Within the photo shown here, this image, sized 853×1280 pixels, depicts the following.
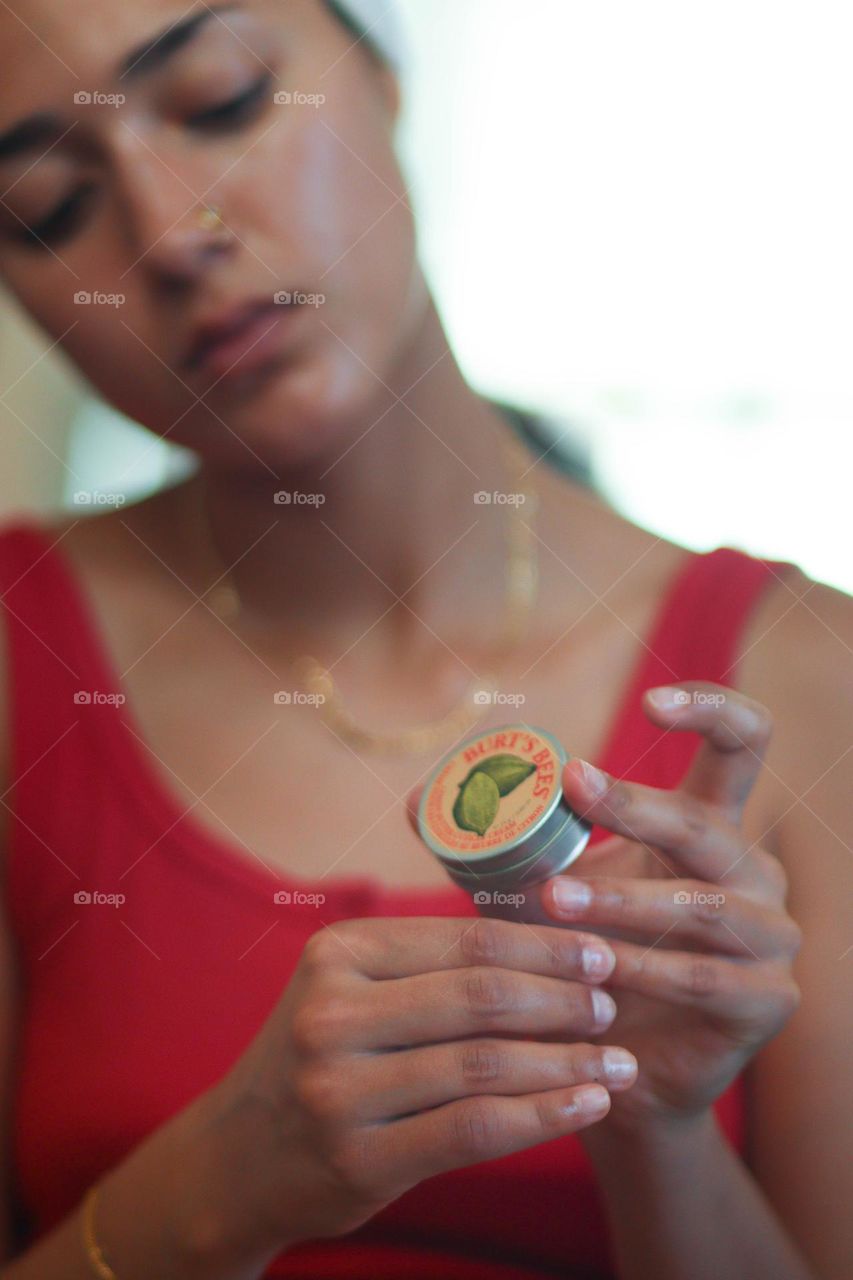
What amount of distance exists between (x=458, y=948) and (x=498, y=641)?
0.99ft

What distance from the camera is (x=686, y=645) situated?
640mm

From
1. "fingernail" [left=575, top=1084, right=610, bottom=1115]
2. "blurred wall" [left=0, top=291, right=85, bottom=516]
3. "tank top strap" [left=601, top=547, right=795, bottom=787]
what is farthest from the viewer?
"blurred wall" [left=0, top=291, right=85, bottom=516]

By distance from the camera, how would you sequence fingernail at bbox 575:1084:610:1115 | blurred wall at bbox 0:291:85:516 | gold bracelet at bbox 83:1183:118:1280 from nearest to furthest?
fingernail at bbox 575:1084:610:1115, gold bracelet at bbox 83:1183:118:1280, blurred wall at bbox 0:291:85:516

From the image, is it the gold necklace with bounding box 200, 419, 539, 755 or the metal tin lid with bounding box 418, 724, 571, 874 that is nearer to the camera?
the metal tin lid with bounding box 418, 724, 571, 874

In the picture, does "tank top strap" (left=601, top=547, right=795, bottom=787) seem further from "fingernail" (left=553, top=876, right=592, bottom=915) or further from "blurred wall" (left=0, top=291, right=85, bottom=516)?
"blurred wall" (left=0, top=291, right=85, bottom=516)

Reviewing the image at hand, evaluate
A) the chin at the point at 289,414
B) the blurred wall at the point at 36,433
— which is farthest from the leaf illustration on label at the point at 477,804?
the blurred wall at the point at 36,433

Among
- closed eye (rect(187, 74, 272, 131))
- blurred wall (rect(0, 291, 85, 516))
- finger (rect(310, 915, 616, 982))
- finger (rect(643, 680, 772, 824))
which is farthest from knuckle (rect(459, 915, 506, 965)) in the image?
blurred wall (rect(0, 291, 85, 516))

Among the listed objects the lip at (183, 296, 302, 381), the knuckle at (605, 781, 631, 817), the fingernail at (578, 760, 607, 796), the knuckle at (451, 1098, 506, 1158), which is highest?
the lip at (183, 296, 302, 381)

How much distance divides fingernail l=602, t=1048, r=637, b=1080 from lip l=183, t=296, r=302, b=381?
1.25 ft

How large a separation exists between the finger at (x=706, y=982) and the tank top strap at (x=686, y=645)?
0.57 feet

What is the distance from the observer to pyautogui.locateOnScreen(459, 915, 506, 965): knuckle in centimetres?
40

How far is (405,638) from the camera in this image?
27.6 inches

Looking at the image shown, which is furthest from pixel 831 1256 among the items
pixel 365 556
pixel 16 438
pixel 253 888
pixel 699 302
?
pixel 16 438

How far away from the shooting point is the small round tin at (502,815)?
0.41 m
